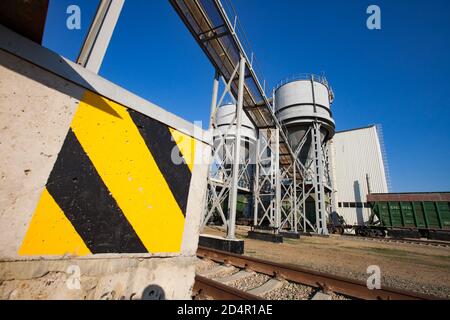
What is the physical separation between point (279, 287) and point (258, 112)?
8.69 m

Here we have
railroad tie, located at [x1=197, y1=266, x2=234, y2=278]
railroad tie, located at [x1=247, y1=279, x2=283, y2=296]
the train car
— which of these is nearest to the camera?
railroad tie, located at [x1=247, y1=279, x2=283, y2=296]

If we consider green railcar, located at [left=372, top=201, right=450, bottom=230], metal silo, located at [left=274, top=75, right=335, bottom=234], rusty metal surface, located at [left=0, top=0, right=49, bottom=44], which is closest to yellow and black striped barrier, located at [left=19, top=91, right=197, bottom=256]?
rusty metal surface, located at [left=0, top=0, right=49, bottom=44]

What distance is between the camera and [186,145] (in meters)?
1.50

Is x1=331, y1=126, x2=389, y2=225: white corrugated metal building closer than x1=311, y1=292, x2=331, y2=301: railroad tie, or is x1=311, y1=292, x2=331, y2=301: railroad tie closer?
x1=311, y1=292, x2=331, y2=301: railroad tie

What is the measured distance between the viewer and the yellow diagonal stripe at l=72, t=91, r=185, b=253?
1.06 meters

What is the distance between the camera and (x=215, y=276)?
3391 millimetres

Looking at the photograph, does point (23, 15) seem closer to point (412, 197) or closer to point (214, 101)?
point (214, 101)

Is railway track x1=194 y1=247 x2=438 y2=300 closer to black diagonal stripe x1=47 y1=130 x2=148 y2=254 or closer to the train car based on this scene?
black diagonal stripe x1=47 y1=130 x2=148 y2=254

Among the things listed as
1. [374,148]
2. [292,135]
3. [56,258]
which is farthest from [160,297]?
[374,148]

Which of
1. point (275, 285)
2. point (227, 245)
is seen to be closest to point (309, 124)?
point (227, 245)

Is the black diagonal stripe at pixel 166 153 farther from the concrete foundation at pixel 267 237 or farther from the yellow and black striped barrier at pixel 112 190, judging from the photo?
the concrete foundation at pixel 267 237

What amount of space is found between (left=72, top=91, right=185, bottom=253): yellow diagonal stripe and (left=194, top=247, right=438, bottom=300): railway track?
150cm

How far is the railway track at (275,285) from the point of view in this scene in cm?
246

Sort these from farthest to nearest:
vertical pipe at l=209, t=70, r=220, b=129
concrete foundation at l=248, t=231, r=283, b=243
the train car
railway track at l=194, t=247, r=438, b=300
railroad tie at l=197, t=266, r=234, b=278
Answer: the train car → concrete foundation at l=248, t=231, r=283, b=243 → vertical pipe at l=209, t=70, r=220, b=129 → railroad tie at l=197, t=266, r=234, b=278 → railway track at l=194, t=247, r=438, b=300
